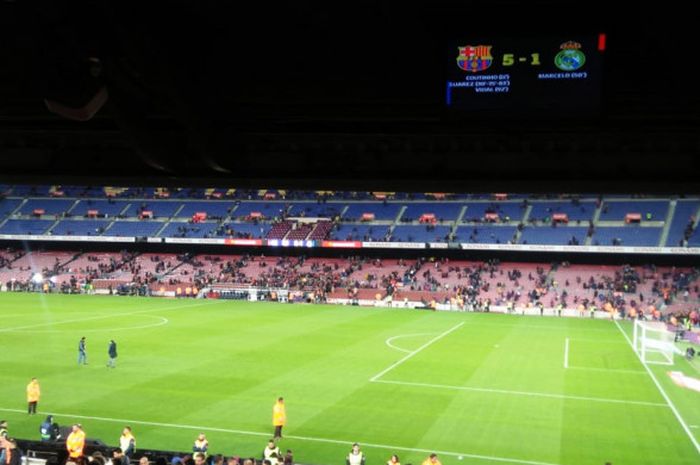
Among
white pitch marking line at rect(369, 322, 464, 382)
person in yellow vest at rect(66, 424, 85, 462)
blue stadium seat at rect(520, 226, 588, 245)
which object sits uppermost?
blue stadium seat at rect(520, 226, 588, 245)

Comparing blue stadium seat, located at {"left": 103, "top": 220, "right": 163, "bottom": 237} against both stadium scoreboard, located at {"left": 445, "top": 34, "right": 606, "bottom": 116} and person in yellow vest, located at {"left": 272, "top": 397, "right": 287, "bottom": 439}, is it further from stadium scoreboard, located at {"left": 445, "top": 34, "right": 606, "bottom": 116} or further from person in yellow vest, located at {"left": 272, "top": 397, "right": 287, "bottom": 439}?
stadium scoreboard, located at {"left": 445, "top": 34, "right": 606, "bottom": 116}

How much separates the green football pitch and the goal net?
0.78 metres

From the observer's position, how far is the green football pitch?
59.0 ft

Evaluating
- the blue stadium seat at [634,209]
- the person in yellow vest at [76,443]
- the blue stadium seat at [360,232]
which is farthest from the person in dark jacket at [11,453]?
the blue stadium seat at [634,209]

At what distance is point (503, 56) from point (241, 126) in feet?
8.96

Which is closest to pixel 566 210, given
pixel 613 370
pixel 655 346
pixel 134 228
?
pixel 655 346

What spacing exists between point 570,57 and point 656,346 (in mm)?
32374

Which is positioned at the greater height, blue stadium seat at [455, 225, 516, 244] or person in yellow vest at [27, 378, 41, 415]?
blue stadium seat at [455, 225, 516, 244]

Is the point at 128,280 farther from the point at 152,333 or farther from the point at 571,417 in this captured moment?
the point at 571,417

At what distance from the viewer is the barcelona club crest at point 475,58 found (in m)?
6.12

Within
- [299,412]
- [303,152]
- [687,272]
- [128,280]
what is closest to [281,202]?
[128,280]

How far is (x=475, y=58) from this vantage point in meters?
6.14

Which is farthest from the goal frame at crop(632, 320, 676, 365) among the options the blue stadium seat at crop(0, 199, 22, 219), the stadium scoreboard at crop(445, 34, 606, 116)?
the blue stadium seat at crop(0, 199, 22, 219)

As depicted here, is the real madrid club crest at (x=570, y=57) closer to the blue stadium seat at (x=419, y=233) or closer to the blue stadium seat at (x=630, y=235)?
the blue stadium seat at (x=630, y=235)
